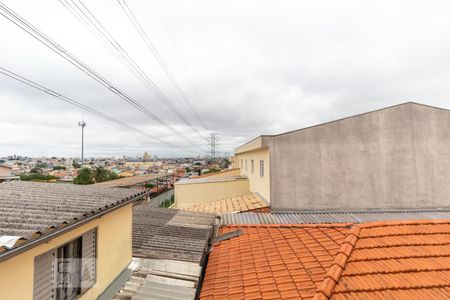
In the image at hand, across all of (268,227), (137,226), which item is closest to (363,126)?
(268,227)

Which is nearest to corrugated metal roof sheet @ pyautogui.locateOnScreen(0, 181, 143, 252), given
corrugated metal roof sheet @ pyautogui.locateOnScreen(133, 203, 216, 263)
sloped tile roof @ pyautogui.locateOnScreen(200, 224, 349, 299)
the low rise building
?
corrugated metal roof sheet @ pyautogui.locateOnScreen(133, 203, 216, 263)

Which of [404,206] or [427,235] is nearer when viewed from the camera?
[427,235]

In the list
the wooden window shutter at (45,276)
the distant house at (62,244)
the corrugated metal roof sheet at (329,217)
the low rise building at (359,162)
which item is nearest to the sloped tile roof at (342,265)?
the distant house at (62,244)

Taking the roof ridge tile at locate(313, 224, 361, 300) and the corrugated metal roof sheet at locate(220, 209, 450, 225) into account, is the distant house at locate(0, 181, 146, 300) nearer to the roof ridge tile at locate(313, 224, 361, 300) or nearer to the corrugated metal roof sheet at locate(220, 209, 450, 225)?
Answer: the roof ridge tile at locate(313, 224, 361, 300)

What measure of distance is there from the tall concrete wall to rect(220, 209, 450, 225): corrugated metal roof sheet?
0.50 m

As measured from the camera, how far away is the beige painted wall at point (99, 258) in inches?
118

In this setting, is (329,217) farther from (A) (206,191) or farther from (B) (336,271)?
(A) (206,191)

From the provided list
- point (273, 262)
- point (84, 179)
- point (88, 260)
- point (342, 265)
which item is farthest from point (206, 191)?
point (84, 179)

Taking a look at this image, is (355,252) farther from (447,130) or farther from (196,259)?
(447,130)

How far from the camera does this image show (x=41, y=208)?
14.0ft

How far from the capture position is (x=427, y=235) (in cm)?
504

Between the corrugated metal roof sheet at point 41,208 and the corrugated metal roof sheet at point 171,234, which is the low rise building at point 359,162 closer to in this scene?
the corrugated metal roof sheet at point 171,234

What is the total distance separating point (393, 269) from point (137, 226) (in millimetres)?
7128

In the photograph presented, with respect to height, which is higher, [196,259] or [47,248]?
[47,248]
